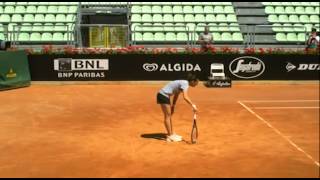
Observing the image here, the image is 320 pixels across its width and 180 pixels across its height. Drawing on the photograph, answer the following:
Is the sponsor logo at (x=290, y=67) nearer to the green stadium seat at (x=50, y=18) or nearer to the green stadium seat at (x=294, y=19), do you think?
the green stadium seat at (x=294, y=19)

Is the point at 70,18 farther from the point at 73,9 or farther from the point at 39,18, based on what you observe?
the point at 39,18

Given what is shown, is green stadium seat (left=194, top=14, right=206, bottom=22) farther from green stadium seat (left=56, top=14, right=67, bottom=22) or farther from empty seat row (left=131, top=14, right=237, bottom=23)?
green stadium seat (left=56, top=14, right=67, bottom=22)

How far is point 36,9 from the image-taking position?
103ft

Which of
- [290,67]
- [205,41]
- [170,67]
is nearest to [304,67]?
[290,67]

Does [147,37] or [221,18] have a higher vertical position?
[221,18]

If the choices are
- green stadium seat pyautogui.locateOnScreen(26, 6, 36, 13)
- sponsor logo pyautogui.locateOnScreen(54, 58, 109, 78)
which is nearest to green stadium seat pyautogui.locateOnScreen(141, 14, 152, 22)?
green stadium seat pyautogui.locateOnScreen(26, 6, 36, 13)

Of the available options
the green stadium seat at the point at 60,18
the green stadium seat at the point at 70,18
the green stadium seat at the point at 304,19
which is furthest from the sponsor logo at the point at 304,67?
the green stadium seat at the point at 60,18

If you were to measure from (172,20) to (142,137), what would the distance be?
18.3 metres

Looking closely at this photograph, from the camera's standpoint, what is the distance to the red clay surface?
34.3 feet

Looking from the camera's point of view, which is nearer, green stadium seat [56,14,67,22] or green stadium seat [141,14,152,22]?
green stadium seat [56,14,67,22]

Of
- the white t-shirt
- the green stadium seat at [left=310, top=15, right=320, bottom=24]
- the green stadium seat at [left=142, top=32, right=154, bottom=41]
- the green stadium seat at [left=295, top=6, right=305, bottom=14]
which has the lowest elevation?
the white t-shirt

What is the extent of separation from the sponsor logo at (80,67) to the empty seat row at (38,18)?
7173mm

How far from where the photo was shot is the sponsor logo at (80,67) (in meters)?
23.6

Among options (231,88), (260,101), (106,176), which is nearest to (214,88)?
(231,88)
